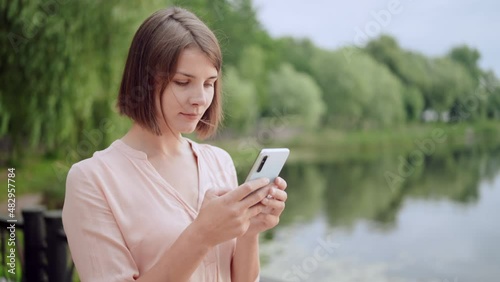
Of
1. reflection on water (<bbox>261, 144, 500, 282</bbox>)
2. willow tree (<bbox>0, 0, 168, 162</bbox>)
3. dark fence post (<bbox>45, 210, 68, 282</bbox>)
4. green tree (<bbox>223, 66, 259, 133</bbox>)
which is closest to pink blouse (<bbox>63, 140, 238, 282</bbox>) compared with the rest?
dark fence post (<bbox>45, 210, 68, 282</bbox>)

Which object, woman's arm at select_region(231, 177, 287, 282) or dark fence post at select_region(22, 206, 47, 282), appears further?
dark fence post at select_region(22, 206, 47, 282)

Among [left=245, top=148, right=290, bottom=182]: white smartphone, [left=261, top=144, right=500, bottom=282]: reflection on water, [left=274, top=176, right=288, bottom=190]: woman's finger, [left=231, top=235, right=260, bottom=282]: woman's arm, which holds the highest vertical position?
[left=245, top=148, right=290, bottom=182]: white smartphone

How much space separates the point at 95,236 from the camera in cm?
68

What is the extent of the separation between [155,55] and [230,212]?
0.71 feet

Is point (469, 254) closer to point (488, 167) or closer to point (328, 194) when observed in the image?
point (488, 167)

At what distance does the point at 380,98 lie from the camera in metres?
16.3

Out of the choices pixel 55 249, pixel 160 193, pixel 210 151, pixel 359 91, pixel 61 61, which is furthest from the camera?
pixel 359 91

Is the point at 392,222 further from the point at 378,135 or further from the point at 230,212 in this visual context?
the point at 230,212

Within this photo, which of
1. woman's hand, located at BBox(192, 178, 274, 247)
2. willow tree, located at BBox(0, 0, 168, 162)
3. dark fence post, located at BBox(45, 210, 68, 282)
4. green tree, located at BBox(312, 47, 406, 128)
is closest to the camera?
woman's hand, located at BBox(192, 178, 274, 247)

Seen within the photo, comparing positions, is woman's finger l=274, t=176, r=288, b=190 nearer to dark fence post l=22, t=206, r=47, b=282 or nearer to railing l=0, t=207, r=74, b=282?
railing l=0, t=207, r=74, b=282

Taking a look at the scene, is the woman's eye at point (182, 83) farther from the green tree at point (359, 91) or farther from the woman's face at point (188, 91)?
the green tree at point (359, 91)

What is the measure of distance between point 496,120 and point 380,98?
3118 millimetres

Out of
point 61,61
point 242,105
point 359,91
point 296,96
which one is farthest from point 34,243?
point 359,91

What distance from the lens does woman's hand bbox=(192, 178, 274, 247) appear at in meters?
0.62
